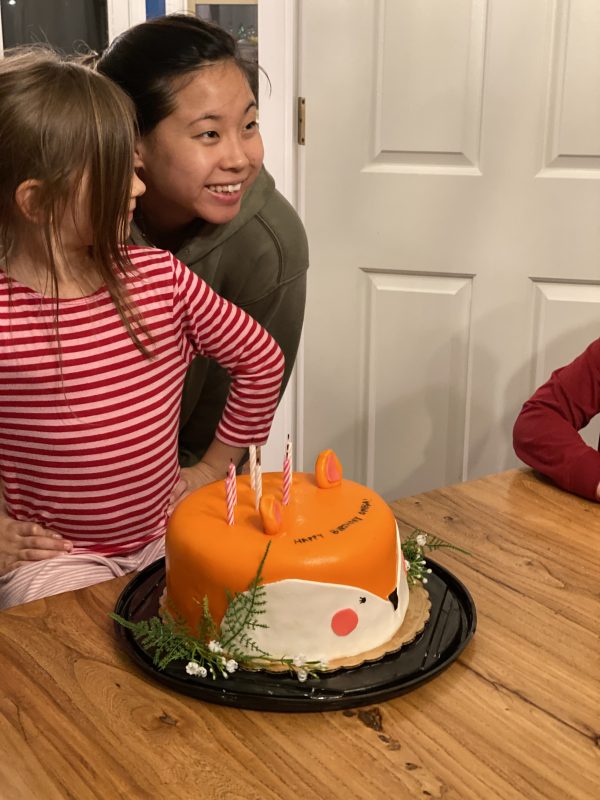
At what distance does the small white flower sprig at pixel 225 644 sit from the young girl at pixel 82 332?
34 centimetres

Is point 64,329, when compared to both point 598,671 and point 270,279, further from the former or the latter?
point 598,671

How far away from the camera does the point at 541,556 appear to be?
1.09 m

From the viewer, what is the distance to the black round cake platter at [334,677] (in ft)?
2.69

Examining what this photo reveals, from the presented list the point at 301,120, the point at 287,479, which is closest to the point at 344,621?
the point at 287,479

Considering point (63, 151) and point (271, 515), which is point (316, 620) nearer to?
point (271, 515)

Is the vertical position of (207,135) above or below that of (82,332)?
above

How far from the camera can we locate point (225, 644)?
0.87m

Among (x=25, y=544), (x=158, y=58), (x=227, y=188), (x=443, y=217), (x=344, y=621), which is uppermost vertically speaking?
(x=158, y=58)

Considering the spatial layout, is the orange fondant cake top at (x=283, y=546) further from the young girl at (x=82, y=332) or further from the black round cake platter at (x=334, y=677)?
the young girl at (x=82, y=332)

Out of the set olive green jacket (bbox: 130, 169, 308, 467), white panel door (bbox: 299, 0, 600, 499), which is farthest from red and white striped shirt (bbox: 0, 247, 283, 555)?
white panel door (bbox: 299, 0, 600, 499)

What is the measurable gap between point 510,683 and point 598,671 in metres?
0.09

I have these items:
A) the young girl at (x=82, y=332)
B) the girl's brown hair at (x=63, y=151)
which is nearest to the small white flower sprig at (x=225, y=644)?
the young girl at (x=82, y=332)

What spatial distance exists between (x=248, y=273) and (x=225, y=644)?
0.87 m

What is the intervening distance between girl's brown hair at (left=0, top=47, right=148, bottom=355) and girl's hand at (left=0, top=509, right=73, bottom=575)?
30cm
